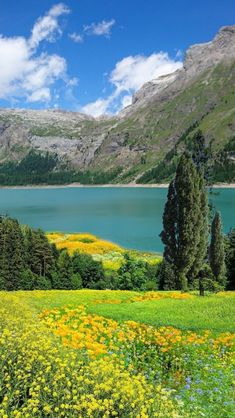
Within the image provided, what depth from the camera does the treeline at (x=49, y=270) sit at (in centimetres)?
6378

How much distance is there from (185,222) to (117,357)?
2996 cm

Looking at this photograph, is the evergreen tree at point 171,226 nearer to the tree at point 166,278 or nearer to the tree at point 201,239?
the tree at point 201,239

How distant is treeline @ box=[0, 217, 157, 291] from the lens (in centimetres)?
6378

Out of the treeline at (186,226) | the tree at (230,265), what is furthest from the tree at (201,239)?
the tree at (230,265)

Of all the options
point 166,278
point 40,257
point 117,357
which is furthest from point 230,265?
point 117,357

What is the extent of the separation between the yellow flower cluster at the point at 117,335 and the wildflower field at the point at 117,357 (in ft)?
0.16

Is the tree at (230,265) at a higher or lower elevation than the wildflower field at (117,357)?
lower

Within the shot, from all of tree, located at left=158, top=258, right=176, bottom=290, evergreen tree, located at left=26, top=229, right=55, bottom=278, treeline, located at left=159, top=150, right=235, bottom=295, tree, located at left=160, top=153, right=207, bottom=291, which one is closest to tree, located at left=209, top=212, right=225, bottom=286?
tree, located at left=158, top=258, right=176, bottom=290

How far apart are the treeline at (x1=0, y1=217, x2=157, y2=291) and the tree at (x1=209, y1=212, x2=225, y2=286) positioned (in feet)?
31.7

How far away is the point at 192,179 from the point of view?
47656mm

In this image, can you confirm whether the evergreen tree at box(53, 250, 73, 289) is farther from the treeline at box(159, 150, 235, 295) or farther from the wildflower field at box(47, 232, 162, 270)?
the treeline at box(159, 150, 235, 295)

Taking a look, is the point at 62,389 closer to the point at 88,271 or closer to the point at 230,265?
the point at 88,271

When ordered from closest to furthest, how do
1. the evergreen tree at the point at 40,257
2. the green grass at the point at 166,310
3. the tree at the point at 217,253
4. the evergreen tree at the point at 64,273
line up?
the green grass at the point at 166,310 → the tree at the point at 217,253 → the evergreen tree at the point at 64,273 → the evergreen tree at the point at 40,257

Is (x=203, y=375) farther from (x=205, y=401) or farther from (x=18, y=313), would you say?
(x=18, y=313)
